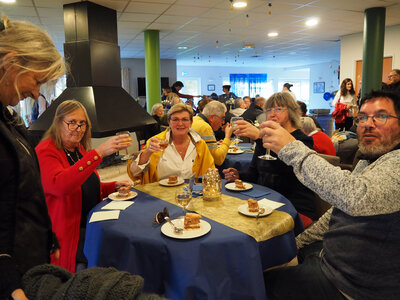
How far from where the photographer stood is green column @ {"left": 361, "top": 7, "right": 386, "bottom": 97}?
234 inches

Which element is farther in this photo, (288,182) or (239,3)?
(239,3)

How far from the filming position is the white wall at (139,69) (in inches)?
516

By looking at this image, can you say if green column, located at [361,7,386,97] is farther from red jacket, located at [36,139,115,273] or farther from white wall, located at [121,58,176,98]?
white wall, located at [121,58,176,98]

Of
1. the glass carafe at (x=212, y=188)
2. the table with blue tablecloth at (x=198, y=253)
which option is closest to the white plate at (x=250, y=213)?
the table with blue tablecloth at (x=198, y=253)

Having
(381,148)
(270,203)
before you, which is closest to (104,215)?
(270,203)

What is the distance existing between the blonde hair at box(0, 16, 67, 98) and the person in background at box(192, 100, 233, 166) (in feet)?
7.18

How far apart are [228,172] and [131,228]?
1080 mm

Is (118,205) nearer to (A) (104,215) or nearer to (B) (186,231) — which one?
(A) (104,215)

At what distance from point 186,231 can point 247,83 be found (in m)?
19.4

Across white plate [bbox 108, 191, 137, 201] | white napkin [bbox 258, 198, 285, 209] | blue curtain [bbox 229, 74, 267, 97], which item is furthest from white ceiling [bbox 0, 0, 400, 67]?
blue curtain [bbox 229, 74, 267, 97]

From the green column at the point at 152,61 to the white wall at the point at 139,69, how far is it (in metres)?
5.85

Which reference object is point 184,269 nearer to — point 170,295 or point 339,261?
point 170,295

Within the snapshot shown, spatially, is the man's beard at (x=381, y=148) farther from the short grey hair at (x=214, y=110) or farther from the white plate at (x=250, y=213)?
the short grey hair at (x=214, y=110)

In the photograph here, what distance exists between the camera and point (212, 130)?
3908 millimetres
